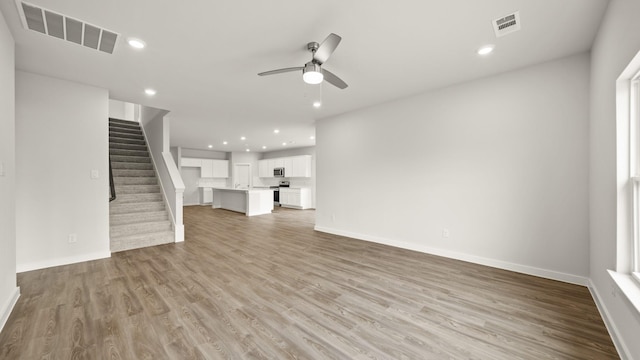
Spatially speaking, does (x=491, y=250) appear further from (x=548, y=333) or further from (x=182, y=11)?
(x=182, y=11)

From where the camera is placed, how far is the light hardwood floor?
1.71m

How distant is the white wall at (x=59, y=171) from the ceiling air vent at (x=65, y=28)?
144cm

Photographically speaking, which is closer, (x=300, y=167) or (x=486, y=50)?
(x=486, y=50)

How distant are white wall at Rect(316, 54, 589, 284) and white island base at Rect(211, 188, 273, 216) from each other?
169 inches

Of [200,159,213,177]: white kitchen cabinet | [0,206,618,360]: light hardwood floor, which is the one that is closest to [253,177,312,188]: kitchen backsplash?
[200,159,213,177]: white kitchen cabinet

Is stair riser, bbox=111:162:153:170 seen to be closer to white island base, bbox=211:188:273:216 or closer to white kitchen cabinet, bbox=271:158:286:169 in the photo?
white island base, bbox=211:188:273:216

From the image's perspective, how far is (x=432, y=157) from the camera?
3.84 meters

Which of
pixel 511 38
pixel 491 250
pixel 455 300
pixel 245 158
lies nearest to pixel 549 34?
pixel 511 38

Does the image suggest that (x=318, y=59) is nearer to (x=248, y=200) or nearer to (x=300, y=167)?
(x=248, y=200)

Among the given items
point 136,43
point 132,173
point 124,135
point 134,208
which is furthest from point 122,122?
point 136,43

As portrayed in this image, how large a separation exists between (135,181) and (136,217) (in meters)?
1.05

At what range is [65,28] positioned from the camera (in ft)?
7.38

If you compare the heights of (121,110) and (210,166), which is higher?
(121,110)

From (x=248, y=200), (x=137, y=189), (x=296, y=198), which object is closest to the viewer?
(x=137, y=189)
